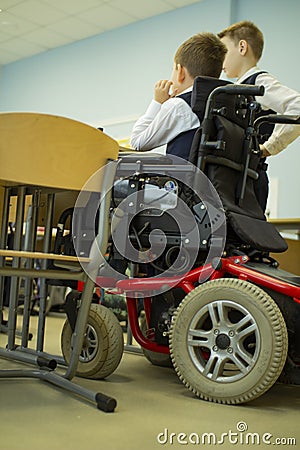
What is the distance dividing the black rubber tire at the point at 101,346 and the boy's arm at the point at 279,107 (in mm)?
936

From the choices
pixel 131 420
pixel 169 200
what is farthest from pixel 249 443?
pixel 169 200

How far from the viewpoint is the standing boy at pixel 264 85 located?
2.41m

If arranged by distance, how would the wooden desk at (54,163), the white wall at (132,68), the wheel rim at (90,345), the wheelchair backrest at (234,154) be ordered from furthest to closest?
the white wall at (132,68)
the wheel rim at (90,345)
the wheelchair backrest at (234,154)
the wooden desk at (54,163)

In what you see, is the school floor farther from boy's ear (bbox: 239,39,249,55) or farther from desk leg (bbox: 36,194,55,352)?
boy's ear (bbox: 239,39,249,55)

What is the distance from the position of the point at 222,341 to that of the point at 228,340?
Answer: 2cm

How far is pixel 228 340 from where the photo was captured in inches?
69.9

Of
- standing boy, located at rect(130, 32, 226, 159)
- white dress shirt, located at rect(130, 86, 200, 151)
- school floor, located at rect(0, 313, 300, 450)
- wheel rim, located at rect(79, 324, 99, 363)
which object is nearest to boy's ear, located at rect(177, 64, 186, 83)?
standing boy, located at rect(130, 32, 226, 159)

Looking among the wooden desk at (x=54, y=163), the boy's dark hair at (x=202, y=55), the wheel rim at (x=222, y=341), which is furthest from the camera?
the boy's dark hair at (x=202, y=55)

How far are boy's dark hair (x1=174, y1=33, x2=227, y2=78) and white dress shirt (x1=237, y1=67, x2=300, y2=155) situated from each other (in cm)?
22

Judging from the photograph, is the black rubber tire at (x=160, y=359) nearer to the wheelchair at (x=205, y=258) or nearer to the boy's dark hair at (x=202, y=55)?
the wheelchair at (x=205, y=258)

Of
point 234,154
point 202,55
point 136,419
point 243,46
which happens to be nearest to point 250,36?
point 243,46

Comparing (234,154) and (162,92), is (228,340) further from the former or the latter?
(162,92)

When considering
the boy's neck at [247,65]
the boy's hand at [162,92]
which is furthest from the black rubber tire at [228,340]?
the boy's neck at [247,65]

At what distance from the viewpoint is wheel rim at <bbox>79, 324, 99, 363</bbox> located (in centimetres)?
208
